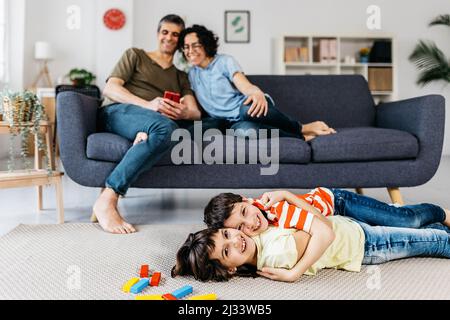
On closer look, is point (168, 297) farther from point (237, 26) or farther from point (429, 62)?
point (429, 62)

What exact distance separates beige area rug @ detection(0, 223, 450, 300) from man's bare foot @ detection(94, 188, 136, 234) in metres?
0.11

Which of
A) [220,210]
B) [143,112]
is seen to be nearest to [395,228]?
[220,210]

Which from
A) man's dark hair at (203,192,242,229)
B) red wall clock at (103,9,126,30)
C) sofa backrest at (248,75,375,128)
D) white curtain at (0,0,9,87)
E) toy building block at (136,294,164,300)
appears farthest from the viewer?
red wall clock at (103,9,126,30)

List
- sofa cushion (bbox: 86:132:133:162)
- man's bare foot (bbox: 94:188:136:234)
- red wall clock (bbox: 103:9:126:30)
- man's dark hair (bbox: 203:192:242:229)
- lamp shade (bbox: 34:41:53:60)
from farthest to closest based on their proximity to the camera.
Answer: red wall clock (bbox: 103:9:126:30) → lamp shade (bbox: 34:41:53:60) → sofa cushion (bbox: 86:132:133:162) → man's bare foot (bbox: 94:188:136:234) → man's dark hair (bbox: 203:192:242:229)

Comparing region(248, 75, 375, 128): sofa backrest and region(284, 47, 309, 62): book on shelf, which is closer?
region(248, 75, 375, 128): sofa backrest

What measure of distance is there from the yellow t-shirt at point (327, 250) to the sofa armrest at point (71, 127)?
43.0 inches

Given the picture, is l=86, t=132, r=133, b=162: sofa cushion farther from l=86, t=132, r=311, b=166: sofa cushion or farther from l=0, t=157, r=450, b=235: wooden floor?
l=0, t=157, r=450, b=235: wooden floor

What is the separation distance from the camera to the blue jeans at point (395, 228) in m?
1.40

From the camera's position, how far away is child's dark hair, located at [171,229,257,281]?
1226mm

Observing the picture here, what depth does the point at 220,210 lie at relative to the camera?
135cm

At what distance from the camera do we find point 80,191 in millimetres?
2912

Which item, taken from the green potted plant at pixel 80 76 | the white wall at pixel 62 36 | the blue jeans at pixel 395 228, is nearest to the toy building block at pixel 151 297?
the blue jeans at pixel 395 228

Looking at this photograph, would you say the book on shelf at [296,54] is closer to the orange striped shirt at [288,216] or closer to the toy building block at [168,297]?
the orange striped shirt at [288,216]

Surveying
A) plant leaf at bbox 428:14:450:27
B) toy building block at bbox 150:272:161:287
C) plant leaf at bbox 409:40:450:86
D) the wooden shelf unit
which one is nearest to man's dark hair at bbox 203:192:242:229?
toy building block at bbox 150:272:161:287
